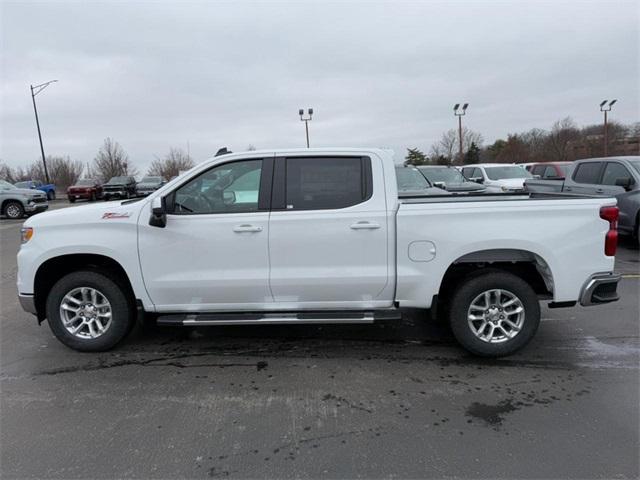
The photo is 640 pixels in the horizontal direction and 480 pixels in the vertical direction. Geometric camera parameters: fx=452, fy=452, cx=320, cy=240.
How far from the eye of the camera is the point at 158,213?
4.07 m

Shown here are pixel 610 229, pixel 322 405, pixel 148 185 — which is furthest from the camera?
pixel 148 185

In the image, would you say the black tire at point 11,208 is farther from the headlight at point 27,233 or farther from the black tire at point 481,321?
the black tire at point 481,321

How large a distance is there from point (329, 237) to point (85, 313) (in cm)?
254

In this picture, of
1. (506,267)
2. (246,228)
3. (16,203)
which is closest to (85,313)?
(246,228)

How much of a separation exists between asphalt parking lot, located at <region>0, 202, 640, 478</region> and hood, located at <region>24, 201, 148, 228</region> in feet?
4.38

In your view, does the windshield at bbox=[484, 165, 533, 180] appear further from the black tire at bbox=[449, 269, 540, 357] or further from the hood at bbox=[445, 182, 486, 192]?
the black tire at bbox=[449, 269, 540, 357]

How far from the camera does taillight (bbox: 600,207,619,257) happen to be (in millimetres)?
3977

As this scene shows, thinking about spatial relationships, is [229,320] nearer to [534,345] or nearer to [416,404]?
[416,404]

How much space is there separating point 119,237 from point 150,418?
5.69 feet

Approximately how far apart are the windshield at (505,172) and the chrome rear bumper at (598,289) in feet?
45.2

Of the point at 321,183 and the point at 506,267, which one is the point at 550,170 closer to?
the point at 506,267

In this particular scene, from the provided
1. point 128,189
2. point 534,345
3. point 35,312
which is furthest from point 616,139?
point 35,312

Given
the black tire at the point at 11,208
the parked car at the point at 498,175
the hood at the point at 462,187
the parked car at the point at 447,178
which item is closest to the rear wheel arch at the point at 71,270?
the hood at the point at 462,187

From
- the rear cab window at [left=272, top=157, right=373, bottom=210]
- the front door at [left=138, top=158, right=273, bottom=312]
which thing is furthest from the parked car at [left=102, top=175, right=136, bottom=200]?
the rear cab window at [left=272, top=157, right=373, bottom=210]
